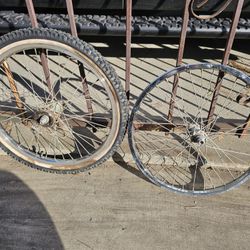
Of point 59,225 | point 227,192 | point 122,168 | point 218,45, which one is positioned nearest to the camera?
point 59,225

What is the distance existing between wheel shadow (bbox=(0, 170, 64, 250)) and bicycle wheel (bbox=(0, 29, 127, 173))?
0.77 feet

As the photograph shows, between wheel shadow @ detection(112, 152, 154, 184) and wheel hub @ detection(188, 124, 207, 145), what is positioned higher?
wheel hub @ detection(188, 124, 207, 145)

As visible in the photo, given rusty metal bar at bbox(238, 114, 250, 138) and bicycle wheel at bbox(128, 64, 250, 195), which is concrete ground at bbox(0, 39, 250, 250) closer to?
bicycle wheel at bbox(128, 64, 250, 195)

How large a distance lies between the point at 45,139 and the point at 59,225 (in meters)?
0.88

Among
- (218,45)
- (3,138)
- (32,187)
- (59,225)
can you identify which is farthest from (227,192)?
(218,45)

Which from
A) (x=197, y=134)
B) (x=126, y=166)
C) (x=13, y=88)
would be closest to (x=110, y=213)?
(x=126, y=166)

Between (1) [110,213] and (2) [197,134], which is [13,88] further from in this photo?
(2) [197,134]

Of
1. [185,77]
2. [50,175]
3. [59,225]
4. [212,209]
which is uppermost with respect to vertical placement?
[185,77]

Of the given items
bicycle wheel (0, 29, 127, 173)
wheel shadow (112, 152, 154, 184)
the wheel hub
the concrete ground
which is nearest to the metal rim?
bicycle wheel (0, 29, 127, 173)

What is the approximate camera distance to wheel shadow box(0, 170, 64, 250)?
2514 millimetres

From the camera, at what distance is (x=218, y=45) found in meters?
4.60

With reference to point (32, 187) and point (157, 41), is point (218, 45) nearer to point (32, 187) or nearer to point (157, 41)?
point (157, 41)

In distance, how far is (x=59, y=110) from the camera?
285cm

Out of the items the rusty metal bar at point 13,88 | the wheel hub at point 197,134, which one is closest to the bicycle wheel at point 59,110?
the rusty metal bar at point 13,88
